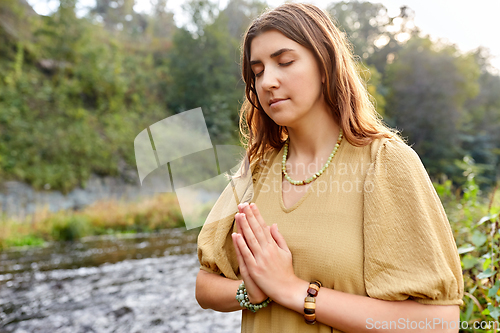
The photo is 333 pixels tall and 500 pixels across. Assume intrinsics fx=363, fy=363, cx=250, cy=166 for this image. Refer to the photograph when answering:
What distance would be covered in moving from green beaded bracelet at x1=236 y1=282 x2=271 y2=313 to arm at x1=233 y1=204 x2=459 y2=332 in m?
0.08


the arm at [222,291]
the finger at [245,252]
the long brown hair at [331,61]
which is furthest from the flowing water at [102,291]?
the long brown hair at [331,61]

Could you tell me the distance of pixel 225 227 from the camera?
1259 millimetres

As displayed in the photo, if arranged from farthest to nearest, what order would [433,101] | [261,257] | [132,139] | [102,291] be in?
[433,101] < [132,139] < [102,291] < [261,257]

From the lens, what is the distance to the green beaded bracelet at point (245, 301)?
1.14 m

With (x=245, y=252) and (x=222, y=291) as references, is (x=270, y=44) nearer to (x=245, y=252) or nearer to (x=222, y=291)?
(x=245, y=252)

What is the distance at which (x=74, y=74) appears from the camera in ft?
57.1

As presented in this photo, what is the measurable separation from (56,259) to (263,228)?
7.14 m

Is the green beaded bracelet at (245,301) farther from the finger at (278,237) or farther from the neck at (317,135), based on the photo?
the neck at (317,135)

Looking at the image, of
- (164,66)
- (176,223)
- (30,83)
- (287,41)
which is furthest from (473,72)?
(287,41)

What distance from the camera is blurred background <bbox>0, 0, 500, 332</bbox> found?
4.36 metres

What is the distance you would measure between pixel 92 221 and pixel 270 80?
10.2 meters

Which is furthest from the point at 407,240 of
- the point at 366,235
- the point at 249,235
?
the point at 249,235

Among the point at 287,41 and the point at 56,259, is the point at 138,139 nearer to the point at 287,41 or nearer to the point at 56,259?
the point at 287,41

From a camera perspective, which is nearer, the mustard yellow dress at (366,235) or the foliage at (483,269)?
the mustard yellow dress at (366,235)
